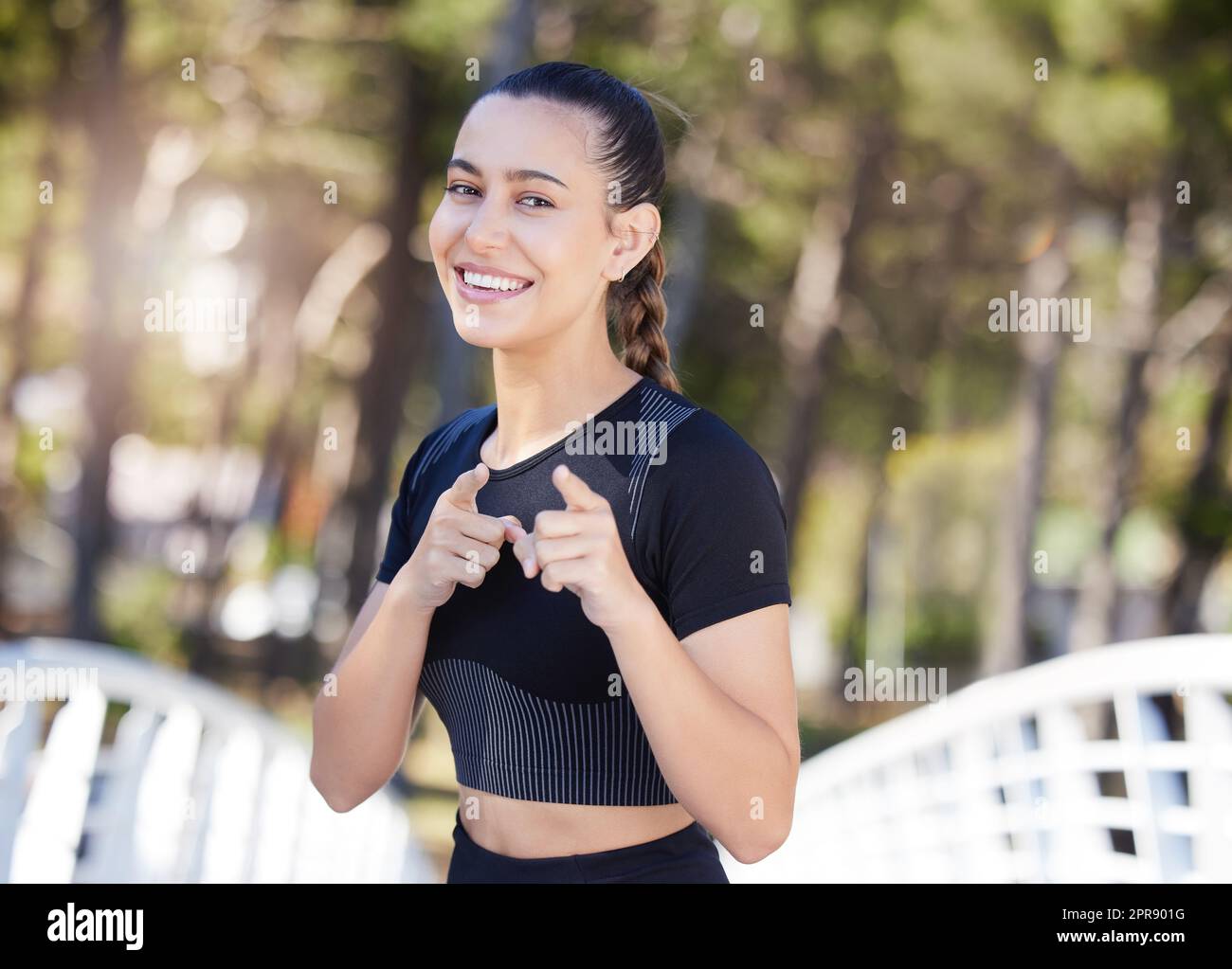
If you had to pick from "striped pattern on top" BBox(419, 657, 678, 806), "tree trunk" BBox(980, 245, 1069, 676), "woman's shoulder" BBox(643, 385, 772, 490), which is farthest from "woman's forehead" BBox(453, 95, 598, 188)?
"tree trunk" BBox(980, 245, 1069, 676)

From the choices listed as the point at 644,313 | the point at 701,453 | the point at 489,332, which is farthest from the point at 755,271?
the point at 701,453

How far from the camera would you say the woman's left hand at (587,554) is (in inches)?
66.4

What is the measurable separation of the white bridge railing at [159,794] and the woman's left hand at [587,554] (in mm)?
1390

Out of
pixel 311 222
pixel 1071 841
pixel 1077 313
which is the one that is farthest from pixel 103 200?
pixel 1071 841

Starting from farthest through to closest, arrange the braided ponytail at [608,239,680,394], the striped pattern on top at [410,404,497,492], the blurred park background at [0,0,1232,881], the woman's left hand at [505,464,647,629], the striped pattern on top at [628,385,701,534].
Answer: the blurred park background at [0,0,1232,881] → the braided ponytail at [608,239,680,394] → the striped pattern on top at [410,404,497,492] → the striped pattern on top at [628,385,701,534] → the woman's left hand at [505,464,647,629]

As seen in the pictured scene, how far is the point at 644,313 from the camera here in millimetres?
2404

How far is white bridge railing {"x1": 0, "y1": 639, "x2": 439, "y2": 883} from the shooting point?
2777 mm

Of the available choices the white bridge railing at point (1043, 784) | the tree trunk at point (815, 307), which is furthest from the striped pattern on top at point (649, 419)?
the tree trunk at point (815, 307)

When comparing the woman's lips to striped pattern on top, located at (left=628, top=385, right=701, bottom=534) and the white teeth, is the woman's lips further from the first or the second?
striped pattern on top, located at (left=628, top=385, right=701, bottom=534)

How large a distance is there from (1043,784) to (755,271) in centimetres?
1344

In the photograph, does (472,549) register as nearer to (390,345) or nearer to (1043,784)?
(1043,784)

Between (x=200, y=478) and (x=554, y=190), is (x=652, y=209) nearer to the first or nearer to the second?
(x=554, y=190)

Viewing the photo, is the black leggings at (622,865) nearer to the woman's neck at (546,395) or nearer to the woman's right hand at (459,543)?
the woman's right hand at (459,543)

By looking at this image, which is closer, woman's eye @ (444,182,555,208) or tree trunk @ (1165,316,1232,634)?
woman's eye @ (444,182,555,208)
